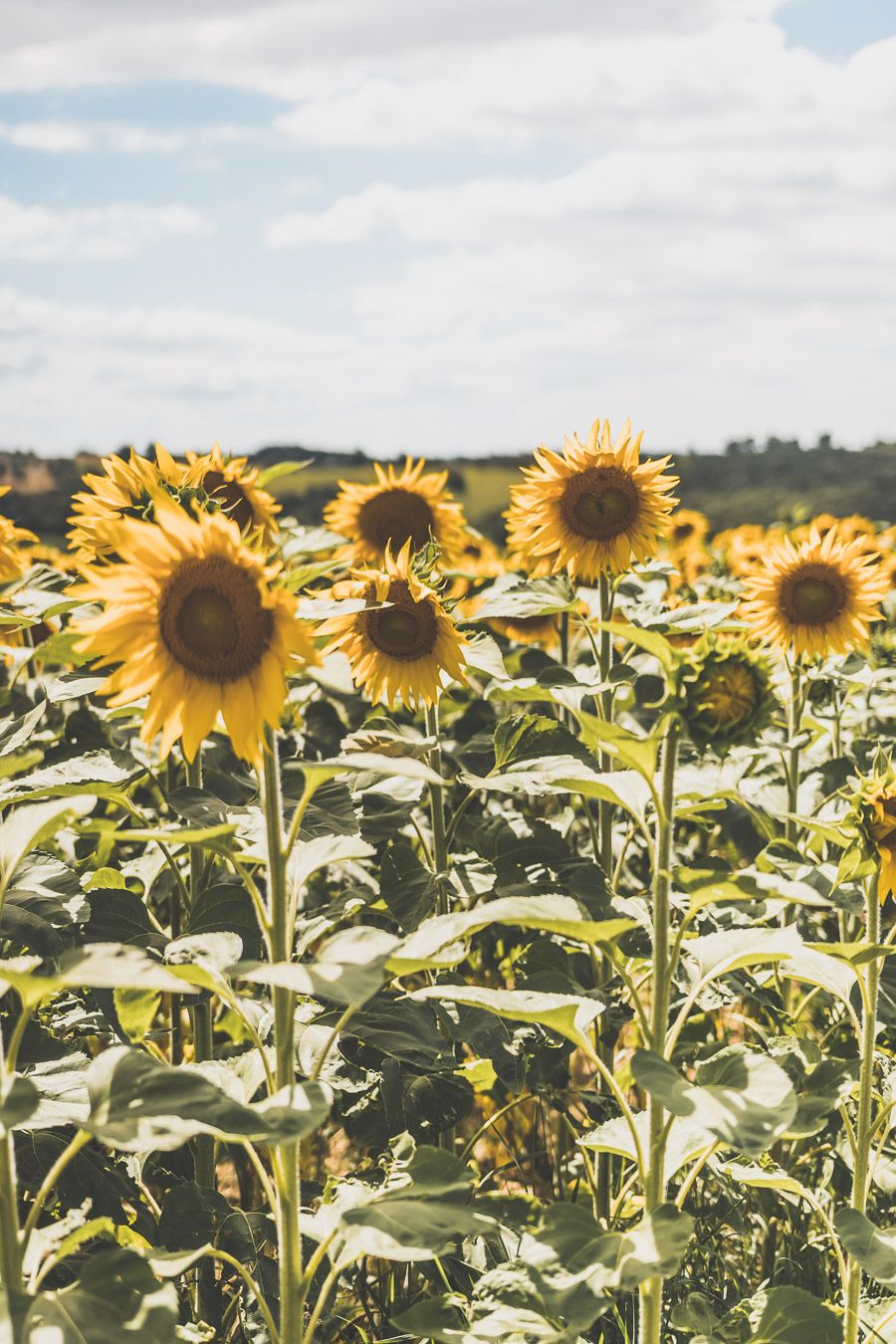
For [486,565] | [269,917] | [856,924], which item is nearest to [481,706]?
[856,924]

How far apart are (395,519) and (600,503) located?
98 cm

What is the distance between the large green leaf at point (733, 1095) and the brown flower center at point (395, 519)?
Answer: 2.55m

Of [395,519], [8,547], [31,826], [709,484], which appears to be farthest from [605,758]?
[709,484]

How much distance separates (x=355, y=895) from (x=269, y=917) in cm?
78

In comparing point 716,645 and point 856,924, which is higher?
point 716,645

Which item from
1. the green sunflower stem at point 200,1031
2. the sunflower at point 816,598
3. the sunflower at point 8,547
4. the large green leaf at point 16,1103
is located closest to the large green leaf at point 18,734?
the green sunflower stem at point 200,1031

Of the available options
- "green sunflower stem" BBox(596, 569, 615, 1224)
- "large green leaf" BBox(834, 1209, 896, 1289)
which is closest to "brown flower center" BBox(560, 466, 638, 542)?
"green sunflower stem" BBox(596, 569, 615, 1224)

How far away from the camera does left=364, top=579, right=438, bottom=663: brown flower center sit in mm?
2514

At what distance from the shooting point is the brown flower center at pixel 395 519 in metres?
3.87

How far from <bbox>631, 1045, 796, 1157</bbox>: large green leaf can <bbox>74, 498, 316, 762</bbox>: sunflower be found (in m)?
0.68

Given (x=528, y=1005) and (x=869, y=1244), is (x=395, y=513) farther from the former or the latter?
(x=869, y=1244)

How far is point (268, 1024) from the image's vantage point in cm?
200

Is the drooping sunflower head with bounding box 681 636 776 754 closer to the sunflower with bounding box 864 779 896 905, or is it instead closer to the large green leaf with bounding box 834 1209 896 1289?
the sunflower with bounding box 864 779 896 905

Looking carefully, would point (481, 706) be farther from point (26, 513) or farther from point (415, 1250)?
point (26, 513)
